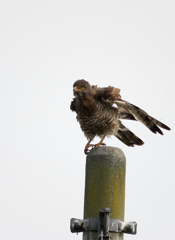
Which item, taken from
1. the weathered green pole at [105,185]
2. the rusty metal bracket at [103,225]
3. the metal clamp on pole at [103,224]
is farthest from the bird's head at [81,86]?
the metal clamp on pole at [103,224]

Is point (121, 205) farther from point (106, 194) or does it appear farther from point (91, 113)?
point (91, 113)

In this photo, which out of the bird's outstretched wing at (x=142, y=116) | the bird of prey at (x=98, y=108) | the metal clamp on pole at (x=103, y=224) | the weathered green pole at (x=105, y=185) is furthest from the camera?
the bird of prey at (x=98, y=108)

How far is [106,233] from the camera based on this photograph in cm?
337

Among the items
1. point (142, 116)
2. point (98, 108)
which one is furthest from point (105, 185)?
point (98, 108)

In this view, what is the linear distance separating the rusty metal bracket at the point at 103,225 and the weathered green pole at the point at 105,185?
5cm

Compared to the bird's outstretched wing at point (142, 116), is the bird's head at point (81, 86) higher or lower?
higher

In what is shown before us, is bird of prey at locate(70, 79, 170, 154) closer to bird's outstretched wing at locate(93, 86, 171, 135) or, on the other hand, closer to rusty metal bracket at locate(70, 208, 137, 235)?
bird's outstretched wing at locate(93, 86, 171, 135)

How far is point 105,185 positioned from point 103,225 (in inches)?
14.0

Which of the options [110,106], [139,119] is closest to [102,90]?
[110,106]

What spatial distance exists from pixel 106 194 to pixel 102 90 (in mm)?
3991

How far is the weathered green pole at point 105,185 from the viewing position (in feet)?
11.8

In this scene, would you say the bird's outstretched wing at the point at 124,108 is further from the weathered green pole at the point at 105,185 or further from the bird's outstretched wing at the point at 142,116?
the weathered green pole at the point at 105,185

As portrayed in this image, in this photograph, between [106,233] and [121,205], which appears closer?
[106,233]

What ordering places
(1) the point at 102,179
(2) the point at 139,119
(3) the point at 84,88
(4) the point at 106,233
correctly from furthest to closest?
(3) the point at 84,88, (2) the point at 139,119, (1) the point at 102,179, (4) the point at 106,233
